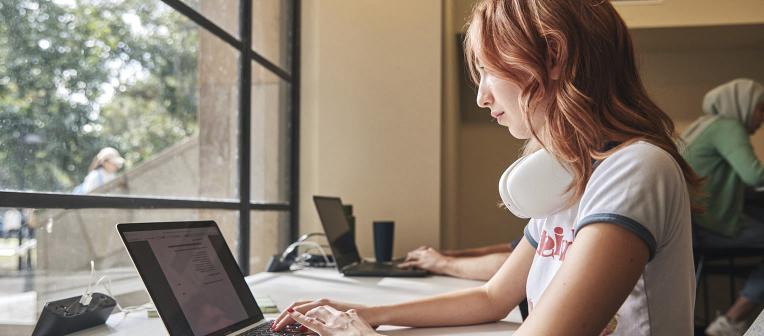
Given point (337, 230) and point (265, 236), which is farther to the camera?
point (265, 236)

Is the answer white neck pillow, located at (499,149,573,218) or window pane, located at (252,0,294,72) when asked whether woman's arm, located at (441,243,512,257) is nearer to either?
window pane, located at (252,0,294,72)

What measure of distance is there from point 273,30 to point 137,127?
1.01 meters

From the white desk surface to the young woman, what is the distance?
190 millimetres

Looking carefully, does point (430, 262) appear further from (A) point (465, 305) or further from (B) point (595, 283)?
(B) point (595, 283)

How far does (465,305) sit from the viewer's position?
131 cm

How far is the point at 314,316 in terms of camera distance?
1.15 m


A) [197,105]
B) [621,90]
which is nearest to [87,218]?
[197,105]

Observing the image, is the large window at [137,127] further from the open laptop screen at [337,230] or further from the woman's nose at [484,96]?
the woman's nose at [484,96]

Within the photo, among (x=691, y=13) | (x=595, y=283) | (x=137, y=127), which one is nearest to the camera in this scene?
(x=595, y=283)

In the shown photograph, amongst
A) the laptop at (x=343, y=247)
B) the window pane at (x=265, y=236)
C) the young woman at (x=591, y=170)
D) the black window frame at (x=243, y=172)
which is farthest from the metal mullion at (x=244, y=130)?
the young woman at (x=591, y=170)

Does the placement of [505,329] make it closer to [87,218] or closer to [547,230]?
[547,230]

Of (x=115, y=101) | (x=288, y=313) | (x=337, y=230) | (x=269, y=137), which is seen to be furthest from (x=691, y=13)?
(x=288, y=313)

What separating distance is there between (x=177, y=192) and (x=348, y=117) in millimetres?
1016

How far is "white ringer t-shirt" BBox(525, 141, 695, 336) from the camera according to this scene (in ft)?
2.72
